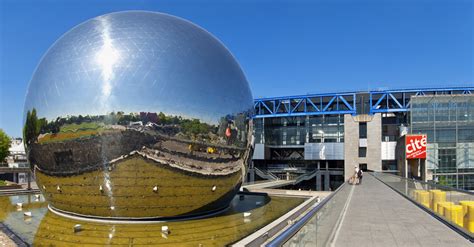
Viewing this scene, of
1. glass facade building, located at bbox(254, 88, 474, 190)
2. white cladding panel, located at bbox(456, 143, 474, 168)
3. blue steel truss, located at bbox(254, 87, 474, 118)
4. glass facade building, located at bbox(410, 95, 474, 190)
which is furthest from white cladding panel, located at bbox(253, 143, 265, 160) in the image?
white cladding panel, located at bbox(456, 143, 474, 168)

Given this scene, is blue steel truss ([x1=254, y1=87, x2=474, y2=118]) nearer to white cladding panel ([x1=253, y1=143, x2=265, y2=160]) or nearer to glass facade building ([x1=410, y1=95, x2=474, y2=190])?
white cladding panel ([x1=253, y1=143, x2=265, y2=160])

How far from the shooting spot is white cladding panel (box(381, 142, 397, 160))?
50.3m

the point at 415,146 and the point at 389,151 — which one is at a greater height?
the point at 415,146

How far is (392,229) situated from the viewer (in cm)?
829

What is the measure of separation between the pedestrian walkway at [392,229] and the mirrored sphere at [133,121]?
4615 millimetres

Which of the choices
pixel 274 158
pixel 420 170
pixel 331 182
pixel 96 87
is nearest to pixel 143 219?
pixel 96 87

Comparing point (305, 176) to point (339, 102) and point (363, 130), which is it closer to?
point (363, 130)

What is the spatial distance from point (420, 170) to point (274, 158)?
88.6 ft

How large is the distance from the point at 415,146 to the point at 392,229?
32.9m

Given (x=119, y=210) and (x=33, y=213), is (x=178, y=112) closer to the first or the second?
(x=119, y=210)

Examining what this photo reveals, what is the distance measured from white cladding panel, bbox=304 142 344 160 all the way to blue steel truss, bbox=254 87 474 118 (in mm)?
4831

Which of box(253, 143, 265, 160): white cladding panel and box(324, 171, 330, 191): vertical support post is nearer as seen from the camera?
box(324, 171, 330, 191): vertical support post

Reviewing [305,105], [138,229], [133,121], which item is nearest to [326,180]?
[305,105]

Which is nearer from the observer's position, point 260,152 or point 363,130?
point 363,130
